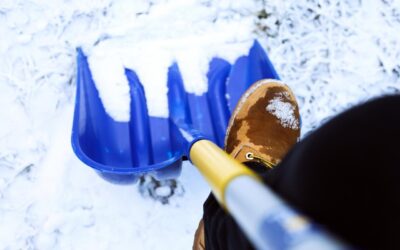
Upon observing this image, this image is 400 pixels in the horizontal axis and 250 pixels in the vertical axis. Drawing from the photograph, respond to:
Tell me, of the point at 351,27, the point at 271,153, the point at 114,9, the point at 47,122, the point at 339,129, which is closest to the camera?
the point at 339,129

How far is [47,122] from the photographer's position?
133 cm

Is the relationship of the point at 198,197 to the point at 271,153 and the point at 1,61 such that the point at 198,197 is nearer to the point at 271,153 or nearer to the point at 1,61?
the point at 271,153

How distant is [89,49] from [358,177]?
103 cm

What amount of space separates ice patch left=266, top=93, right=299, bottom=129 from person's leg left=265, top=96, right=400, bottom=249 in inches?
27.6

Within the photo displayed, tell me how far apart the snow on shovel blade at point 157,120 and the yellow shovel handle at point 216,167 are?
27cm

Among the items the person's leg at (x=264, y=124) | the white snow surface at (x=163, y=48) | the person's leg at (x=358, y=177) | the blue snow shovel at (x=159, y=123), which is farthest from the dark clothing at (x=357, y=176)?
the white snow surface at (x=163, y=48)

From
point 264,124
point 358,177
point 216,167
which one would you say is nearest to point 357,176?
Answer: point 358,177

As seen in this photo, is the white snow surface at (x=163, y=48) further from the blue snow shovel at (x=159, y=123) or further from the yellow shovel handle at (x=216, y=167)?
the yellow shovel handle at (x=216, y=167)

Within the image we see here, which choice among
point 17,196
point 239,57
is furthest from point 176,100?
point 17,196

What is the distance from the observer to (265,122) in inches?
50.1

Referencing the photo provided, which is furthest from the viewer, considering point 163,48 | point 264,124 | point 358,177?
point 163,48

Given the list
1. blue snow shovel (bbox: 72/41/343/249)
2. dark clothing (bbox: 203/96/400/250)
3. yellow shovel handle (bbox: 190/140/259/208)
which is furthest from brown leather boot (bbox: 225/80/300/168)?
dark clothing (bbox: 203/96/400/250)

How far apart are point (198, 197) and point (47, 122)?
50 centimetres

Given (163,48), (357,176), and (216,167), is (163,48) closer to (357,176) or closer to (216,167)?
(216,167)
